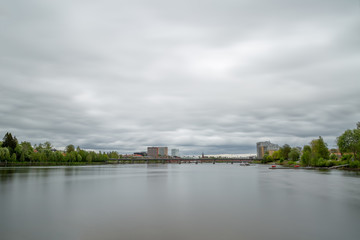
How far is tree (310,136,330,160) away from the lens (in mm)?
94375

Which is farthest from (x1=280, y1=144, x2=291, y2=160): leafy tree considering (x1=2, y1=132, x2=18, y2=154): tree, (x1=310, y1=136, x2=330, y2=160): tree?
(x1=2, y1=132, x2=18, y2=154): tree

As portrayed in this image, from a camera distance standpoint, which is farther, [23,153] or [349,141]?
[23,153]

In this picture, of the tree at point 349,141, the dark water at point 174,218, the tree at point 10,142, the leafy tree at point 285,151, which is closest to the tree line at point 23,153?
the tree at point 10,142

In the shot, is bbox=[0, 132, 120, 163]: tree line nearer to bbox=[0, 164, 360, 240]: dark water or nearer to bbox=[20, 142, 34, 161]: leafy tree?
bbox=[20, 142, 34, 161]: leafy tree

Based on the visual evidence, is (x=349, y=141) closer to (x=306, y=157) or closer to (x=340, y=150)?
(x=340, y=150)

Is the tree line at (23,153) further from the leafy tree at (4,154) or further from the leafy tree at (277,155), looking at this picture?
the leafy tree at (277,155)

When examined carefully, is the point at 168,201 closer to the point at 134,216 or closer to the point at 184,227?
the point at 134,216

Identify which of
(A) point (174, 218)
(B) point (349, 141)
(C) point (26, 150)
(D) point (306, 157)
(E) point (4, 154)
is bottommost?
(A) point (174, 218)

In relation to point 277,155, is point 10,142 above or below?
above

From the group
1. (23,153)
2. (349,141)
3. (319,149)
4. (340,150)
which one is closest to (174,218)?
(349,141)

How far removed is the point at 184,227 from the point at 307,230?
7014 mm

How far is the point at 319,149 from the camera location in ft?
311

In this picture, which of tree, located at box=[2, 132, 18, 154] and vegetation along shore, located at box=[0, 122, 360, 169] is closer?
vegetation along shore, located at box=[0, 122, 360, 169]

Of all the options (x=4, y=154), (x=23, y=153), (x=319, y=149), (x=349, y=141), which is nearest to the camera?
(x=349, y=141)
